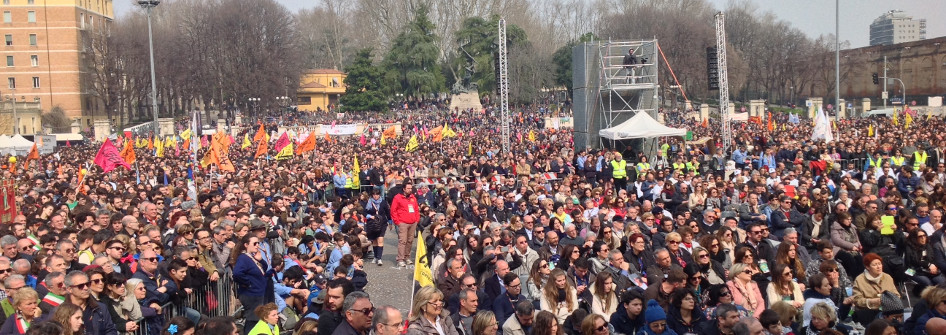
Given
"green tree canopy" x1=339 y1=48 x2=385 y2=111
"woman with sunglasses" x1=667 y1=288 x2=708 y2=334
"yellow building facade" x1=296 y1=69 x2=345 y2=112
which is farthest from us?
"yellow building facade" x1=296 y1=69 x2=345 y2=112

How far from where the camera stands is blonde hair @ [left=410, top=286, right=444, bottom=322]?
22.0 feet

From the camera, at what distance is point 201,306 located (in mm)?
9352

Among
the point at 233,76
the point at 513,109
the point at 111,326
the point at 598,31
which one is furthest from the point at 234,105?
the point at 111,326

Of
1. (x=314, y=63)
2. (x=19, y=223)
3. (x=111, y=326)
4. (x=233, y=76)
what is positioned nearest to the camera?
(x=111, y=326)

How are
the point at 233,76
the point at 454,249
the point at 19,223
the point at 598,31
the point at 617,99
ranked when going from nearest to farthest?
the point at 454,249, the point at 19,223, the point at 617,99, the point at 233,76, the point at 598,31

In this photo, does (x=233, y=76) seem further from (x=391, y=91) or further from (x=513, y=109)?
(x=513, y=109)

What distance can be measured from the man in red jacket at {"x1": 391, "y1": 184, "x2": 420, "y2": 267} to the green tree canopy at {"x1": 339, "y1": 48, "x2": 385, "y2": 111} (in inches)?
2269

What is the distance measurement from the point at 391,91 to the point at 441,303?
68.0 m

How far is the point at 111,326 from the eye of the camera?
7238mm

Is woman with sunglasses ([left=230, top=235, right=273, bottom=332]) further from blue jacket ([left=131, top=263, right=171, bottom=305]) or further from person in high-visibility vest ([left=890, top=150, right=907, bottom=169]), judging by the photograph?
person in high-visibility vest ([left=890, top=150, right=907, bottom=169])

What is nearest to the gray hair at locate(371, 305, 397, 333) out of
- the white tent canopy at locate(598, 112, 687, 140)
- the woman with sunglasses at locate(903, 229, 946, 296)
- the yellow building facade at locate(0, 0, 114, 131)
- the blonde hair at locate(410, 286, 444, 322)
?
the blonde hair at locate(410, 286, 444, 322)

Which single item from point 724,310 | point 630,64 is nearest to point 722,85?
point 630,64

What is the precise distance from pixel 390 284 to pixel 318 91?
74.5 metres

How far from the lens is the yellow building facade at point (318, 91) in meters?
86.0
